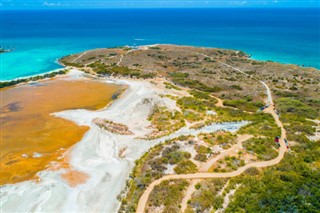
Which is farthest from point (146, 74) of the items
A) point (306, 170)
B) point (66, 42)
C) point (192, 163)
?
point (66, 42)

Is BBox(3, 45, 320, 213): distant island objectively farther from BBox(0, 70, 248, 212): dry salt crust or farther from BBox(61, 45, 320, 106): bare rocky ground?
BBox(61, 45, 320, 106): bare rocky ground

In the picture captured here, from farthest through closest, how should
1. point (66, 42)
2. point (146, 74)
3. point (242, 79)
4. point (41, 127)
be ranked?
1. point (66, 42)
2. point (146, 74)
3. point (242, 79)
4. point (41, 127)

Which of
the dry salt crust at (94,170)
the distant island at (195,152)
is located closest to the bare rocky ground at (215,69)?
the distant island at (195,152)

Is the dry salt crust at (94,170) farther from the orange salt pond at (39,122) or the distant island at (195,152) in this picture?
the orange salt pond at (39,122)

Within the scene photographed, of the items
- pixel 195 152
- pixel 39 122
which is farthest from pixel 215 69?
pixel 39 122

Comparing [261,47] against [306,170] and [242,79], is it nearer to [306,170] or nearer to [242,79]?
[242,79]

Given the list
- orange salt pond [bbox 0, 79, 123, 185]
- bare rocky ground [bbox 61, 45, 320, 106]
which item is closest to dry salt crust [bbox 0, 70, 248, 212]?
orange salt pond [bbox 0, 79, 123, 185]
